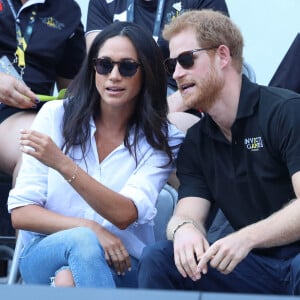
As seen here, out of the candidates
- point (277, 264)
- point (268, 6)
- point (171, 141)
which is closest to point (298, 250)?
point (277, 264)

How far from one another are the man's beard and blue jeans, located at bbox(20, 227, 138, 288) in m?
0.64

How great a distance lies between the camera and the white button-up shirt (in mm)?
3320

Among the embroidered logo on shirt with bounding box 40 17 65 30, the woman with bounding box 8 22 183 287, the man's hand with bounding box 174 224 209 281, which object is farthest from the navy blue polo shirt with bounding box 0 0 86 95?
the man's hand with bounding box 174 224 209 281

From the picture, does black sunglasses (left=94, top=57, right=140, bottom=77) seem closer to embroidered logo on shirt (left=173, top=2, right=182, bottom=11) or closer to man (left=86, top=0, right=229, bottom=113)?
man (left=86, top=0, right=229, bottom=113)

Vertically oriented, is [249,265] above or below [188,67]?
below

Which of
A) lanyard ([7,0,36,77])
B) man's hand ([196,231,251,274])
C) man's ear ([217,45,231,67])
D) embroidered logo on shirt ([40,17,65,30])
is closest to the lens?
man's hand ([196,231,251,274])

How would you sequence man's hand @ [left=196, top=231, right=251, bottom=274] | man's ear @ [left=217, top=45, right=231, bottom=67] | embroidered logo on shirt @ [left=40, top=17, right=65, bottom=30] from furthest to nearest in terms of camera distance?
1. embroidered logo on shirt @ [left=40, top=17, right=65, bottom=30]
2. man's ear @ [left=217, top=45, right=231, bottom=67]
3. man's hand @ [left=196, top=231, right=251, bottom=274]

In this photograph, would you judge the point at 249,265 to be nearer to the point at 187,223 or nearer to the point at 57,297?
the point at 187,223

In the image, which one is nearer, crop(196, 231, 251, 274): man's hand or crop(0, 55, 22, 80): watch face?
crop(196, 231, 251, 274): man's hand

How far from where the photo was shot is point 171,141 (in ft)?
11.6

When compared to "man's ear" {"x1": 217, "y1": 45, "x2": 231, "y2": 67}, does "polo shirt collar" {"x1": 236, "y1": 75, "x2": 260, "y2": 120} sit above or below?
below

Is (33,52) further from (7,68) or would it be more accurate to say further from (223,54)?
(223,54)

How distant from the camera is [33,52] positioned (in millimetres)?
4191

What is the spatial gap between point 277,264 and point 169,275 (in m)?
0.38
